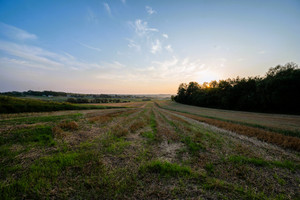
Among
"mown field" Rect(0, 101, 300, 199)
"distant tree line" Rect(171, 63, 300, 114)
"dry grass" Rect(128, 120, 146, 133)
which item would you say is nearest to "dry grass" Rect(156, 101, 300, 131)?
"distant tree line" Rect(171, 63, 300, 114)

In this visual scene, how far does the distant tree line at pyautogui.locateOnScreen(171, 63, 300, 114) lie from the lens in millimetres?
28812

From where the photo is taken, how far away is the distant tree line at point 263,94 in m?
28.8

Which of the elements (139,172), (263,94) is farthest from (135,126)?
(263,94)

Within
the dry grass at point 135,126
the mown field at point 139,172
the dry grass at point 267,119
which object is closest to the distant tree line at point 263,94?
the dry grass at point 267,119

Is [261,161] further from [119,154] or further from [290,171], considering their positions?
[119,154]

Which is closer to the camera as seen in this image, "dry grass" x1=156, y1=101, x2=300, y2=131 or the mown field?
the mown field

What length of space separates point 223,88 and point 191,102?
72.2 ft

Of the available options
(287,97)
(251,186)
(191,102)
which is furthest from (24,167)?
(191,102)

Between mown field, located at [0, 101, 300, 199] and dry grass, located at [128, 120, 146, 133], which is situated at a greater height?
mown field, located at [0, 101, 300, 199]

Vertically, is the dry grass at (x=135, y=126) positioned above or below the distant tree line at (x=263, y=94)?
below

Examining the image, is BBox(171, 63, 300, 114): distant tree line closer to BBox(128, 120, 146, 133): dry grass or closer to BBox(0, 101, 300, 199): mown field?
BBox(0, 101, 300, 199): mown field

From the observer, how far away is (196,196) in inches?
121

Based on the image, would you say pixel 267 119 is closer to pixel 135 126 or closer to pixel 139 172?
pixel 135 126

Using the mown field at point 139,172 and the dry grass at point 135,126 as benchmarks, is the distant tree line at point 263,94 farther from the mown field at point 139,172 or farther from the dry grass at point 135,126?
the dry grass at point 135,126
